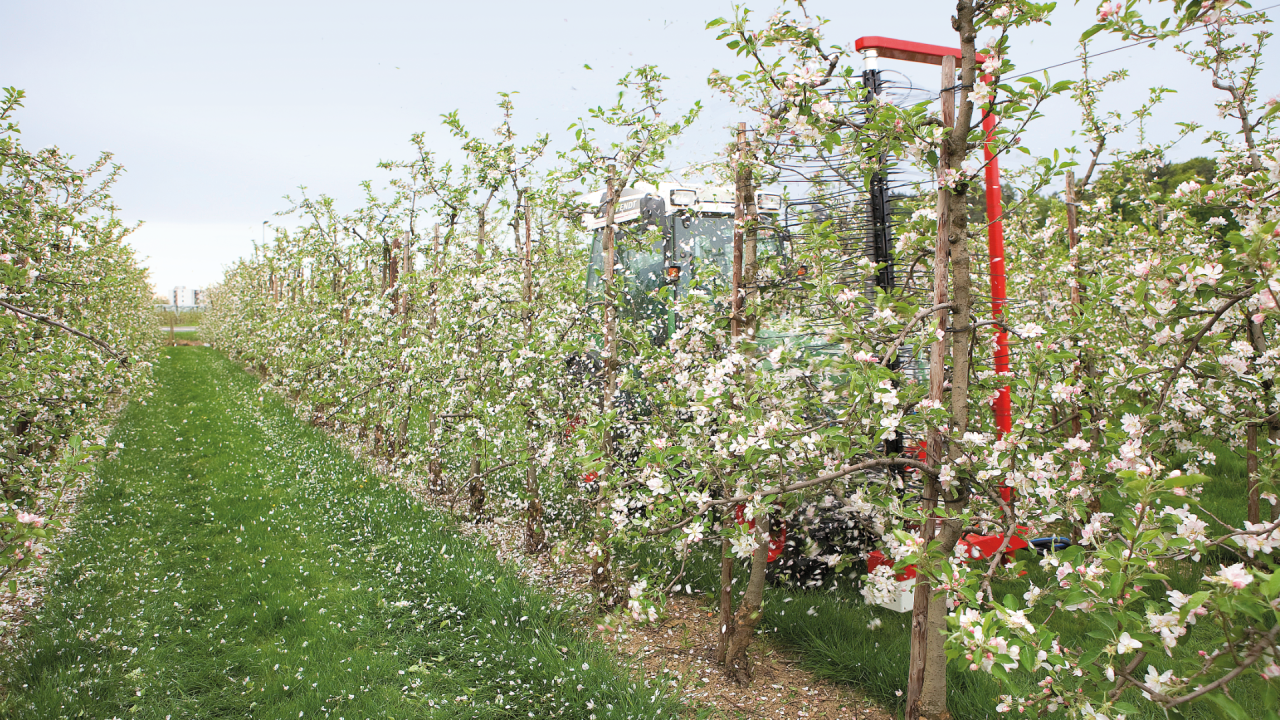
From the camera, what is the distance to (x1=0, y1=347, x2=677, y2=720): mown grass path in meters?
3.92

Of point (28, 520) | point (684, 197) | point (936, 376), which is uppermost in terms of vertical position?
point (684, 197)

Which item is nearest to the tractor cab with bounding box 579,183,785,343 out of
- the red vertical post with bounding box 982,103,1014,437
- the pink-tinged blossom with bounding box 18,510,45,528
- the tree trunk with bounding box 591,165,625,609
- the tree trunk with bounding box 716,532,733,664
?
the tree trunk with bounding box 591,165,625,609

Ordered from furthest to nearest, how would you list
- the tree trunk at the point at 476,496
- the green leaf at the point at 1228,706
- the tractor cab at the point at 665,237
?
the tree trunk at the point at 476,496 → the tractor cab at the point at 665,237 → the green leaf at the point at 1228,706

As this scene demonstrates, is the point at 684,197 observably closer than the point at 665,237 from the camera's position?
No

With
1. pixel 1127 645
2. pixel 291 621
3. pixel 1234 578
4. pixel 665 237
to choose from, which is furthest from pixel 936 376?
pixel 291 621

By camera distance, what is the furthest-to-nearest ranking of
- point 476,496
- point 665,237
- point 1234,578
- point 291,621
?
1. point 476,496
2. point 665,237
3. point 291,621
4. point 1234,578

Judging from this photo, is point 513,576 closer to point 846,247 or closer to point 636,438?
point 636,438

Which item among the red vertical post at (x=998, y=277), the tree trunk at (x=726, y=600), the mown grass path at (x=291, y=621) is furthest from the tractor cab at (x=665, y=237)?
the mown grass path at (x=291, y=621)

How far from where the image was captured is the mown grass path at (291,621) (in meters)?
3.92

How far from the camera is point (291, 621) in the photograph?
5000mm

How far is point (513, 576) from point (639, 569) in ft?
3.38

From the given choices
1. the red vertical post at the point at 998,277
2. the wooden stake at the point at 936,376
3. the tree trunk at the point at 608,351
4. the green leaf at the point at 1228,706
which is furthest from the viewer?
the tree trunk at the point at 608,351

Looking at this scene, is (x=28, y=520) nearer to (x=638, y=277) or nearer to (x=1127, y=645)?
(x=1127, y=645)

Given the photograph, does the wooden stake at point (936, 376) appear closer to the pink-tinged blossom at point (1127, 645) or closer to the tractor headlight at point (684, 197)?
the pink-tinged blossom at point (1127, 645)
